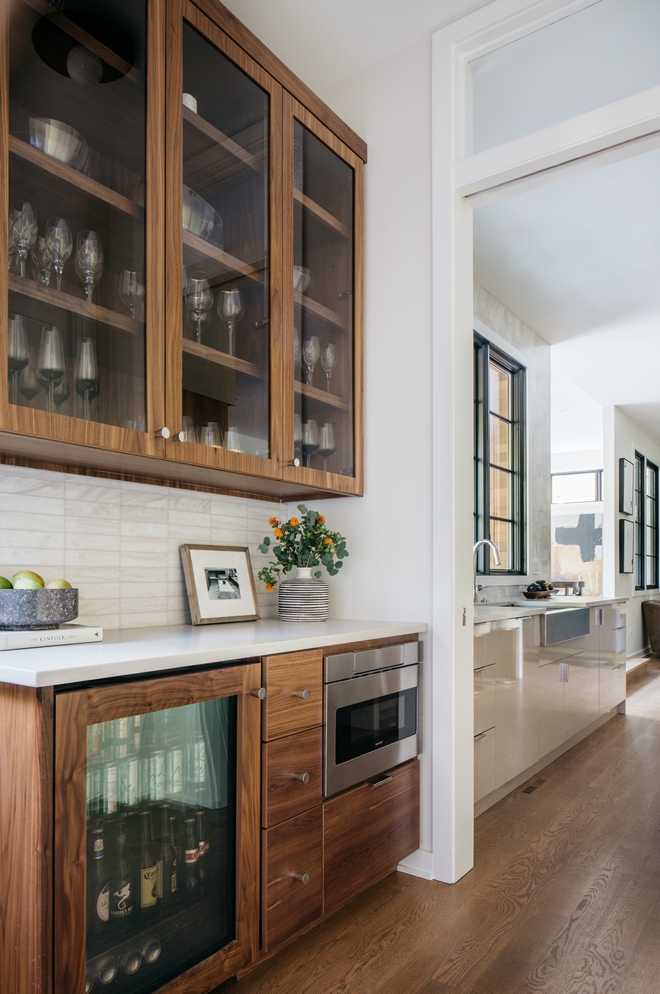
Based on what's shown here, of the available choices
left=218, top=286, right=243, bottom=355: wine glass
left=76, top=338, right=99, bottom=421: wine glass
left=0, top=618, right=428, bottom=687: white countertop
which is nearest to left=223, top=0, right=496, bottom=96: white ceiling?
left=218, top=286, right=243, bottom=355: wine glass

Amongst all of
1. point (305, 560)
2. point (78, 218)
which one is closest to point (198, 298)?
point (78, 218)

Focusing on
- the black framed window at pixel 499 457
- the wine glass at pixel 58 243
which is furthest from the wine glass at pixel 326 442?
the black framed window at pixel 499 457

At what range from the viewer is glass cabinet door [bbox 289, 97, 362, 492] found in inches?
89.3

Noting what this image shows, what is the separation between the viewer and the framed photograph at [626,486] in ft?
25.9

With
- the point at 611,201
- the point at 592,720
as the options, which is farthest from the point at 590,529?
the point at 611,201

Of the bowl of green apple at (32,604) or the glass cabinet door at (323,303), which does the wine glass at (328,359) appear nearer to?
the glass cabinet door at (323,303)

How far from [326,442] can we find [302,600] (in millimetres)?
539

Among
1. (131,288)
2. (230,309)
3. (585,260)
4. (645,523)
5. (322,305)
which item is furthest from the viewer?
(645,523)

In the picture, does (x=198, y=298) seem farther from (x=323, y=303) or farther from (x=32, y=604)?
(x=32, y=604)

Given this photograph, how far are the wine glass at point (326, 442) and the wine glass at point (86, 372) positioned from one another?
2.98ft

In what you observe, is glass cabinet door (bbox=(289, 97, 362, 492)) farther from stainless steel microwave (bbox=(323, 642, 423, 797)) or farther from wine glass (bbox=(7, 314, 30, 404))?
wine glass (bbox=(7, 314, 30, 404))

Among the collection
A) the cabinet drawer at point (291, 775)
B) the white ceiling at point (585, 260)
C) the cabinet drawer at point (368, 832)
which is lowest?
the cabinet drawer at point (368, 832)

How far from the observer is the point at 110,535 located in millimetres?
2020

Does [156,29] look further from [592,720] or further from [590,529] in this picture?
[590,529]
